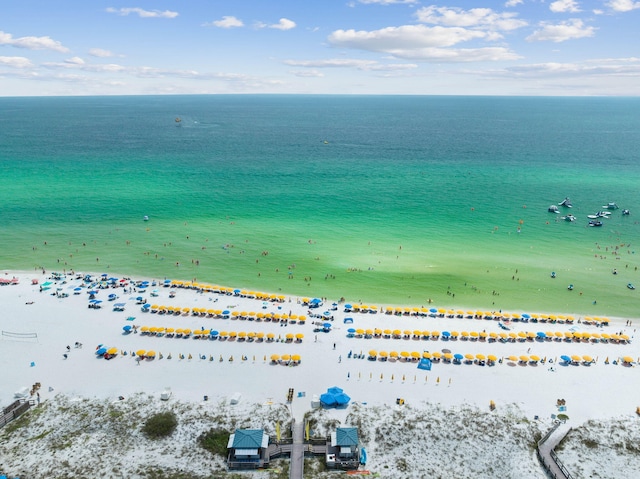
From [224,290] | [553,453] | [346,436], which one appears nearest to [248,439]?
[346,436]

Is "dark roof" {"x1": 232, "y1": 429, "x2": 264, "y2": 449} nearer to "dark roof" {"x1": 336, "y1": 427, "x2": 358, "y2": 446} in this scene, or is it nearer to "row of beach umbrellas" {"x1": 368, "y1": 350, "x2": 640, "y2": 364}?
"dark roof" {"x1": 336, "y1": 427, "x2": 358, "y2": 446}

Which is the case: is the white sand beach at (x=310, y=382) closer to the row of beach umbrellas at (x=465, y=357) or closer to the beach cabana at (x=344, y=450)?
the row of beach umbrellas at (x=465, y=357)

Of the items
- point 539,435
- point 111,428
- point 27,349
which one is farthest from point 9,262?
point 539,435

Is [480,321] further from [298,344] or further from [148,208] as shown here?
[148,208]

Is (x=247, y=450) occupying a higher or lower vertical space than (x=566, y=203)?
lower

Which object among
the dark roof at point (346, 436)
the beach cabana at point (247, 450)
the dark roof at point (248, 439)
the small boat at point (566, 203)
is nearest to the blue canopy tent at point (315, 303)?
the dark roof at point (346, 436)

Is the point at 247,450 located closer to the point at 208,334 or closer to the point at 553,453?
the point at 208,334

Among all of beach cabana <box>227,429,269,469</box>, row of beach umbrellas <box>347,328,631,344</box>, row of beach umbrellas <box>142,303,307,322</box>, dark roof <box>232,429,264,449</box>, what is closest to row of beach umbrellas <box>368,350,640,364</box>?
row of beach umbrellas <box>347,328,631,344</box>
